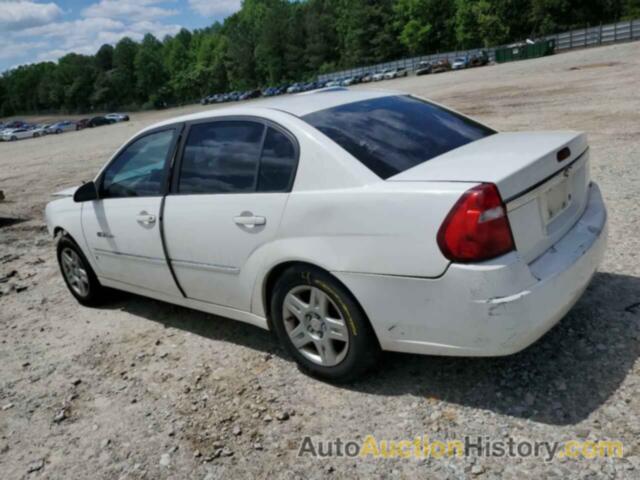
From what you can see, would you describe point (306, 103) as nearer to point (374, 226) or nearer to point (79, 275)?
point (374, 226)

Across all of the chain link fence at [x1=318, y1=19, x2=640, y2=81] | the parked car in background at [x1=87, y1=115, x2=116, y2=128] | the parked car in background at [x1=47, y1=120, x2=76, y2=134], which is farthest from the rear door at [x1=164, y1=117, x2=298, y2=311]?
the parked car in background at [x1=87, y1=115, x2=116, y2=128]

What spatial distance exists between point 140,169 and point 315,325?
6.67 ft

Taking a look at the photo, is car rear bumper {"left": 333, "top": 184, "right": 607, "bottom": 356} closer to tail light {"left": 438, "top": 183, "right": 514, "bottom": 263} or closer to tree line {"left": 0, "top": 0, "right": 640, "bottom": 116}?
tail light {"left": 438, "top": 183, "right": 514, "bottom": 263}

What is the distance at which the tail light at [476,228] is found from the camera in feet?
8.35

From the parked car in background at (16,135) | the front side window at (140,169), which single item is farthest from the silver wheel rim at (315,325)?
the parked car in background at (16,135)

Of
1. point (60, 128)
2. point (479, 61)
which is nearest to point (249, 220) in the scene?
point (479, 61)

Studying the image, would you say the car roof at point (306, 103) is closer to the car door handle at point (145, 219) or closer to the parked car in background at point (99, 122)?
the car door handle at point (145, 219)

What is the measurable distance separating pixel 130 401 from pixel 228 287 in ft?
3.07

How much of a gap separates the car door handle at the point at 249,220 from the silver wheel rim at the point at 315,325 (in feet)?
1.46

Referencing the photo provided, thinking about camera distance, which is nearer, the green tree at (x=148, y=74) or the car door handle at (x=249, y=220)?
the car door handle at (x=249, y=220)

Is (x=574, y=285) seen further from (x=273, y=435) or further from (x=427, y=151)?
(x=273, y=435)

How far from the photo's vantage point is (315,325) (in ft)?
10.6

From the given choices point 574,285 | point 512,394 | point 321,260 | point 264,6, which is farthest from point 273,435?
point 264,6

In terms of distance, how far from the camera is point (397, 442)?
9.05 feet
